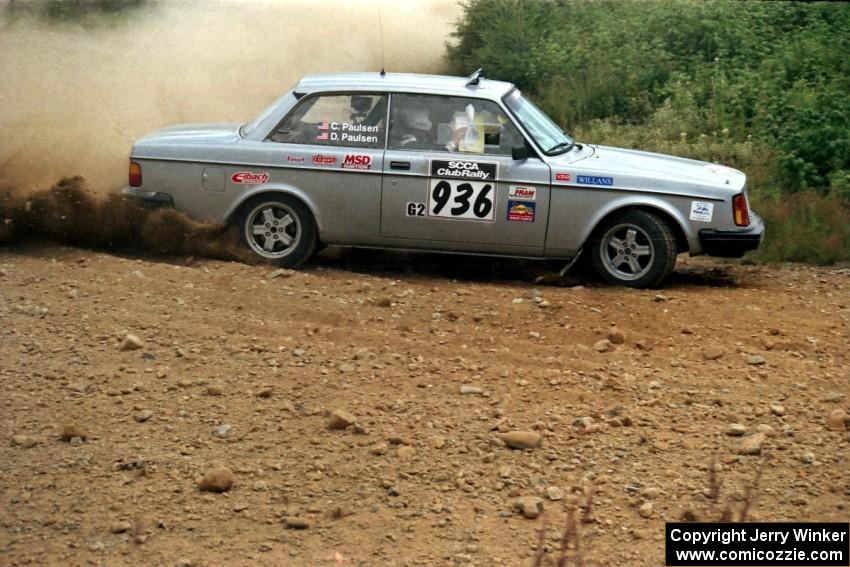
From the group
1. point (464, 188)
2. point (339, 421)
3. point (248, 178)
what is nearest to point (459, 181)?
point (464, 188)

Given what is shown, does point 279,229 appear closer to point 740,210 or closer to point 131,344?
point 131,344

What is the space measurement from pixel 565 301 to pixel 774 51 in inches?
327

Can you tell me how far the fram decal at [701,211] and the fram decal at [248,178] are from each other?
326 centimetres

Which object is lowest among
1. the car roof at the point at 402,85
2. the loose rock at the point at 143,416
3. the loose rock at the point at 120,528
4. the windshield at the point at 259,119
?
the loose rock at the point at 120,528

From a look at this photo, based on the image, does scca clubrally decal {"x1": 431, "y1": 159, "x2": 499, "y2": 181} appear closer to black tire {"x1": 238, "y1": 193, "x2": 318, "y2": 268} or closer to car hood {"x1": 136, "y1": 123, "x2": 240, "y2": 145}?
black tire {"x1": 238, "y1": 193, "x2": 318, "y2": 268}

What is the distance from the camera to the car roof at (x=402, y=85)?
8.98 meters

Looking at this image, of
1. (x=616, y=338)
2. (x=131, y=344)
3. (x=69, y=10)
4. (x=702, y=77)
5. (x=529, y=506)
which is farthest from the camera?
(x=69, y=10)

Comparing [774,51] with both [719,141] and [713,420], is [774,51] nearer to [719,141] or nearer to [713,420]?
[719,141]

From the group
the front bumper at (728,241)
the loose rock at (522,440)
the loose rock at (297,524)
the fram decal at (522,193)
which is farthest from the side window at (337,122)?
the loose rock at (297,524)

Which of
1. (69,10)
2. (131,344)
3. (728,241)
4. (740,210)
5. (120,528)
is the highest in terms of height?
(69,10)

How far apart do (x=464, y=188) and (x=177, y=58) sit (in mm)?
11553

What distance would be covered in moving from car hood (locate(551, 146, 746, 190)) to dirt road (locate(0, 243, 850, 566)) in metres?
0.87

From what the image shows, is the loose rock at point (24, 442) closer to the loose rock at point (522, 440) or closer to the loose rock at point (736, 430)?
the loose rock at point (522, 440)

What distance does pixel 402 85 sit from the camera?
29.6 feet
